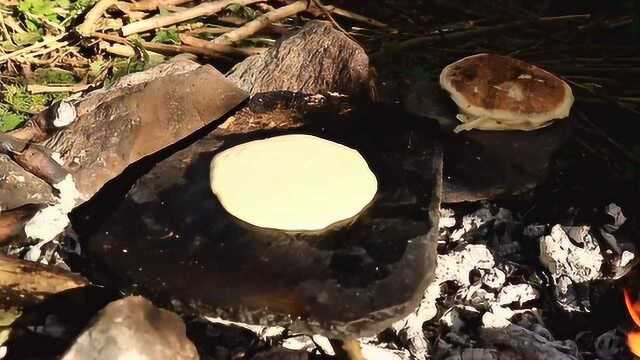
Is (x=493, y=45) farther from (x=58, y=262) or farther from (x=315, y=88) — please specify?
(x=58, y=262)

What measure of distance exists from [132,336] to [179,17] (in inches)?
95.1

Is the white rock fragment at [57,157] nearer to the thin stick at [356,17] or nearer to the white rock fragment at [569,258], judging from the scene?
the white rock fragment at [569,258]

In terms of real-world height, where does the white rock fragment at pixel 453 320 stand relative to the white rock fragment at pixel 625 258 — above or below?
below

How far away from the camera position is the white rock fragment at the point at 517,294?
104 inches

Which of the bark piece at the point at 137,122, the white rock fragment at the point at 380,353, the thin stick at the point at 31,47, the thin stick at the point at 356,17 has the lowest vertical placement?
the white rock fragment at the point at 380,353

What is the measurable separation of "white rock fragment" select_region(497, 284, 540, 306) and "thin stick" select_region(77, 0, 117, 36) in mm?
2626

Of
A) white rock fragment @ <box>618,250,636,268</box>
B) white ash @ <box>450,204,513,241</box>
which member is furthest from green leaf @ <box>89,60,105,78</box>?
white rock fragment @ <box>618,250,636,268</box>

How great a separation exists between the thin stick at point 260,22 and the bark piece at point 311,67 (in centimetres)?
80

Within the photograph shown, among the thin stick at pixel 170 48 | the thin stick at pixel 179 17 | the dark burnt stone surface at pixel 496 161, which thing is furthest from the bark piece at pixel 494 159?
the thin stick at pixel 179 17

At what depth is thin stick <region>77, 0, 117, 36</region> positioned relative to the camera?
377 centimetres

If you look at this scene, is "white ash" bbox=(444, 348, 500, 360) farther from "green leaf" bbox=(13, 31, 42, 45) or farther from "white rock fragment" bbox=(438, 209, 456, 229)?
"green leaf" bbox=(13, 31, 42, 45)

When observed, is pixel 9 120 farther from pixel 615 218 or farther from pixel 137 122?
pixel 615 218

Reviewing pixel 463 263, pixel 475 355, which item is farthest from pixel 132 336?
pixel 463 263

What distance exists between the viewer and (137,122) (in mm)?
2703
